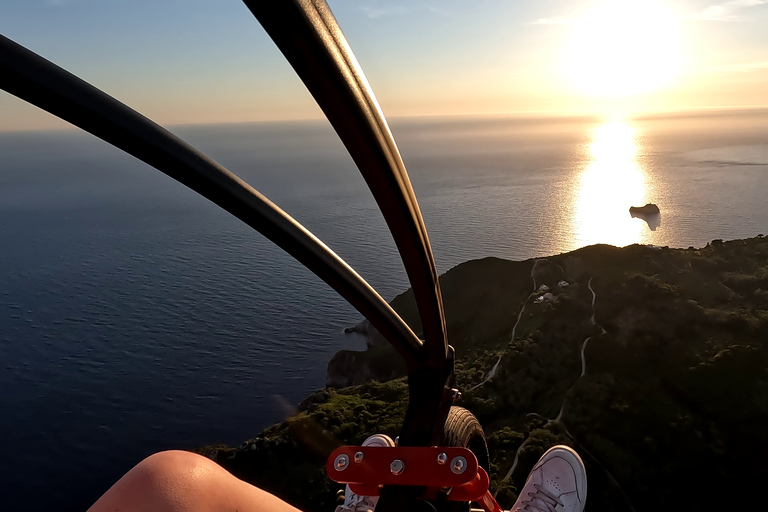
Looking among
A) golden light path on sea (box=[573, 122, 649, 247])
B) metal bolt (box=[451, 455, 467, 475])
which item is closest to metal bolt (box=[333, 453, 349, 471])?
metal bolt (box=[451, 455, 467, 475])

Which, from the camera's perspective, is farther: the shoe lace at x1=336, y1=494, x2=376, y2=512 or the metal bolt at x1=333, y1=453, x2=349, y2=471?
the shoe lace at x1=336, y1=494, x2=376, y2=512

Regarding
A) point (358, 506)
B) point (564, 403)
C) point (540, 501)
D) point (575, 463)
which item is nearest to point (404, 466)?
point (358, 506)

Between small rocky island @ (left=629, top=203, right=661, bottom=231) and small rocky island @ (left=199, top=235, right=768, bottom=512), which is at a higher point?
small rocky island @ (left=629, top=203, right=661, bottom=231)

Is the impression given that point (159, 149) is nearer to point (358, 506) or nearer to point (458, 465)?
point (458, 465)

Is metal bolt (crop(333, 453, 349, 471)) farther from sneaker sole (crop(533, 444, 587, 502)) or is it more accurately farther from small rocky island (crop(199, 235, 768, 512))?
small rocky island (crop(199, 235, 768, 512))

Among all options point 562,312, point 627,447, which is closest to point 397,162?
point 627,447
